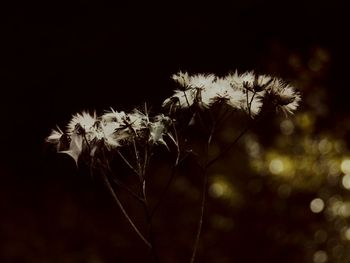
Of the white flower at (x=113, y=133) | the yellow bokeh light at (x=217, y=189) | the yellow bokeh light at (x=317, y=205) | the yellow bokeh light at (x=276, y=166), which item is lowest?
the white flower at (x=113, y=133)

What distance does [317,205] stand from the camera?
12.1 meters

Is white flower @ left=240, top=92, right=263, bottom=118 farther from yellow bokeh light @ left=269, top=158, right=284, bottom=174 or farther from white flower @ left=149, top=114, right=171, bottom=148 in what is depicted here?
yellow bokeh light @ left=269, top=158, right=284, bottom=174

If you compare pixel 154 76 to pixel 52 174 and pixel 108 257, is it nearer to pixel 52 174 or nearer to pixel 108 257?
pixel 52 174

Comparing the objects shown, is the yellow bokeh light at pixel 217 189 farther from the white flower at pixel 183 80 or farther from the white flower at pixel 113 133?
the white flower at pixel 113 133

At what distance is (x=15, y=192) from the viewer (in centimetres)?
1279

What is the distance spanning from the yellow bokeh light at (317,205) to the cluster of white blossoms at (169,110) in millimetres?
9196

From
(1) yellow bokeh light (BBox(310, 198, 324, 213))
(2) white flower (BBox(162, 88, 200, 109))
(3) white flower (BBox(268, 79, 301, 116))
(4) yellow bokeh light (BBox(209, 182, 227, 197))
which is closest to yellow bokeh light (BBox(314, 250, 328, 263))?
(1) yellow bokeh light (BBox(310, 198, 324, 213))

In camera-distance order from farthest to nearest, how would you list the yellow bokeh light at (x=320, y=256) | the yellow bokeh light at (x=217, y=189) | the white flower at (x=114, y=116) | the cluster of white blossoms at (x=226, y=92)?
1. the yellow bokeh light at (x=217, y=189)
2. the yellow bokeh light at (x=320, y=256)
3. the cluster of white blossoms at (x=226, y=92)
4. the white flower at (x=114, y=116)

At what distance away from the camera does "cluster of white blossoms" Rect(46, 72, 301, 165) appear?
2830 millimetres

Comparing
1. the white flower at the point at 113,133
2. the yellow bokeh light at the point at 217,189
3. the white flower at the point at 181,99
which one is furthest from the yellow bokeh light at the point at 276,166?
the white flower at the point at 113,133

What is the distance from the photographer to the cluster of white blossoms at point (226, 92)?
2.99 metres

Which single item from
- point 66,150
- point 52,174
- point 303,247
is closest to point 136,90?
point 52,174

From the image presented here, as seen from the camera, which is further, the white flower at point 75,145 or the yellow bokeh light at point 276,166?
the yellow bokeh light at point 276,166

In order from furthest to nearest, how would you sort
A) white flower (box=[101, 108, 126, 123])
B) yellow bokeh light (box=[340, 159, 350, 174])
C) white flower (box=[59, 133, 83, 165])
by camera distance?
yellow bokeh light (box=[340, 159, 350, 174]) → white flower (box=[101, 108, 126, 123]) → white flower (box=[59, 133, 83, 165])
